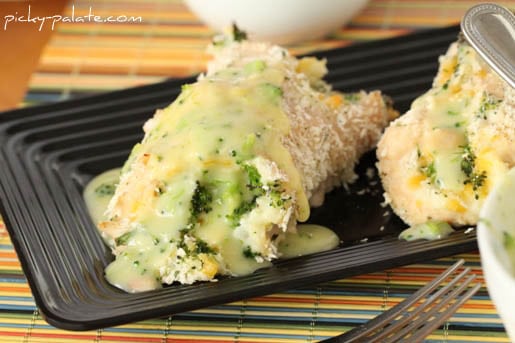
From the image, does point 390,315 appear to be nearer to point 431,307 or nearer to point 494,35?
point 431,307

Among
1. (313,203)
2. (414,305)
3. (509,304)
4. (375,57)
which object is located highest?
(375,57)

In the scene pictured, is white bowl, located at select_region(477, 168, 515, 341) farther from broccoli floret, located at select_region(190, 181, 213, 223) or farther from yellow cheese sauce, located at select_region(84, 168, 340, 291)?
broccoli floret, located at select_region(190, 181, 213, 223)

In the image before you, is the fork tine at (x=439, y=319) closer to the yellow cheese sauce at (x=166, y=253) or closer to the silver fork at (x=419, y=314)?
the silver fork at (x=419, y=314)

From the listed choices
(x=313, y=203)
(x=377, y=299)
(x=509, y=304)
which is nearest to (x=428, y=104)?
(x=313, y=203)

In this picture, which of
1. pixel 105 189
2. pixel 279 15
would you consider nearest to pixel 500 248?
pixel 105 189

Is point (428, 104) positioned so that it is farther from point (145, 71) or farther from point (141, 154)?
point (145, 71)

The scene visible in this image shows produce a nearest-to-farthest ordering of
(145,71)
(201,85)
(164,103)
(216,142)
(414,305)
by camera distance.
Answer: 1. (414,305)
2. (216,142)
3. (201,85)
4. (164,103)
5. (145,71)

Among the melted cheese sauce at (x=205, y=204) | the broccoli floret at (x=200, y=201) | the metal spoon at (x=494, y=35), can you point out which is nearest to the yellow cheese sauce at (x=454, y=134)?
the metal spoon at (x=494, y=35)
